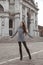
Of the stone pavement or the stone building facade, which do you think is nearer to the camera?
the stone pavement

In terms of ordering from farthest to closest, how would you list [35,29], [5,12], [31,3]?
1. [35,29]
2. [31,3]
3. [5,12]

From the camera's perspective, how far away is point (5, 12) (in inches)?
2509

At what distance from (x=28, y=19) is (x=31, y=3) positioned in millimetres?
5006

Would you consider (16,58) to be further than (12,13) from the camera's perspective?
No

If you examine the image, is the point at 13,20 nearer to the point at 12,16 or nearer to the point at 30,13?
the point at 12,16

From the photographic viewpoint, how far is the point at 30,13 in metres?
77.0

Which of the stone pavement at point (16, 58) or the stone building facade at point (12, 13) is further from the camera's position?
the stone building facade at point (12, 13)

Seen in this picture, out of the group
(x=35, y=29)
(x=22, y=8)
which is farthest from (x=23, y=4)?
(x=35, y=29)

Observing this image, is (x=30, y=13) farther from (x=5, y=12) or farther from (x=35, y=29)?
(x=5, y=12)

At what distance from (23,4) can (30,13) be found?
787cm

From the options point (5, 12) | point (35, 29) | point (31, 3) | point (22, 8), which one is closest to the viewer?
point (5, 12)

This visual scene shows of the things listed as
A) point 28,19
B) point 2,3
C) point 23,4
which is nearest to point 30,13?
point 28,19

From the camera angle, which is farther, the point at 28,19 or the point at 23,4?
the point at 28,19

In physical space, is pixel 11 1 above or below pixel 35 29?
above
